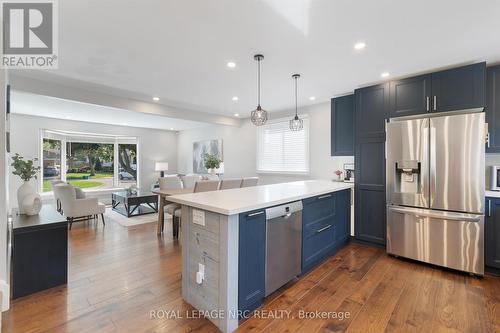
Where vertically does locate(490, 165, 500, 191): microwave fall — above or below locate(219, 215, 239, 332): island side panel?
above

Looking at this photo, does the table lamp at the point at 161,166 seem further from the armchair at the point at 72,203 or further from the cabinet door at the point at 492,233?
the cabinet door at the point at 492,233

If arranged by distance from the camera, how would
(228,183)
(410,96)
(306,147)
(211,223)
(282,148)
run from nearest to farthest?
1. (211,223)
2. (410,96)
3. (228,183)
4. (306,147)
5. (282,148)

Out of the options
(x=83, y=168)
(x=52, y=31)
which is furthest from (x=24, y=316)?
(x=83, y=168)

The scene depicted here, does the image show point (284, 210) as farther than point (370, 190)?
No

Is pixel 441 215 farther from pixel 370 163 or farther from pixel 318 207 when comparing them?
pixel 318 207

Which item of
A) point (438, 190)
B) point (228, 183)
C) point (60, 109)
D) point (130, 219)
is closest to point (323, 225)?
point (438, 190)

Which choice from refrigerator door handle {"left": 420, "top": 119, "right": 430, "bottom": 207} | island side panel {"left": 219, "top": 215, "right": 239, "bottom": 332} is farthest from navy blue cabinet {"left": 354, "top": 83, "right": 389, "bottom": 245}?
island side panel {"left": 219, "top": 215, "right": 239, "bottom": 332}

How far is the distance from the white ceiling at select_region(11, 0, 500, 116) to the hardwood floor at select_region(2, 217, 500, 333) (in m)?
2.53

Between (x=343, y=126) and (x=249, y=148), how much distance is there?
2.97 m

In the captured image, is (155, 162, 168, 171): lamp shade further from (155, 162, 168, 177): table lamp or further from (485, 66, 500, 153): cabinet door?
(485, 66, 500, 153): cabinet door

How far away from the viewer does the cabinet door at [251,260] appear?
179 cm

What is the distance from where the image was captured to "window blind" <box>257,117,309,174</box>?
5.26 meters

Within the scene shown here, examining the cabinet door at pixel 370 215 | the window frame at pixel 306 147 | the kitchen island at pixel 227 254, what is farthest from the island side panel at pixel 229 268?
the window frame at pixel 306 147

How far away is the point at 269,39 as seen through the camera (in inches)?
92.4
